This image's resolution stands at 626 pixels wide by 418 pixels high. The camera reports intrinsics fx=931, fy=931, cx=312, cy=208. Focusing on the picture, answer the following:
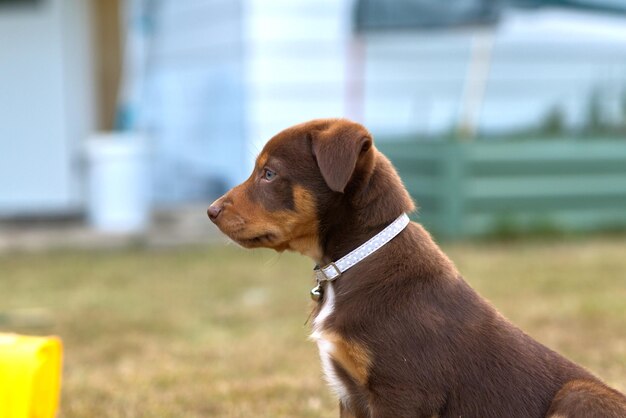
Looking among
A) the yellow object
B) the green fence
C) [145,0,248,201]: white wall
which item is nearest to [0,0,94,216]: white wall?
[145,0,248,201]: white wall

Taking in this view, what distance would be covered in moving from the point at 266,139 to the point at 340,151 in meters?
7.45

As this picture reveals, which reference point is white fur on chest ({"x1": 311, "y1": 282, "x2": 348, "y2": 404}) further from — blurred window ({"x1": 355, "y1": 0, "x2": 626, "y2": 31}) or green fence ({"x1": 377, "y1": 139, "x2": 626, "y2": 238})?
green fence ({"x1": 377, "y1": 139, "x2": 626, "y2": 238})

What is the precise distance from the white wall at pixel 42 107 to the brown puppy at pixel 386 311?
9.40m

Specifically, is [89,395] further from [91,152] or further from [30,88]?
[30,88]

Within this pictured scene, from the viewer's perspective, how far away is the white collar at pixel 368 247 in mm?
3359

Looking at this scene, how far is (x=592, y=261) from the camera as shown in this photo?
9367 mm

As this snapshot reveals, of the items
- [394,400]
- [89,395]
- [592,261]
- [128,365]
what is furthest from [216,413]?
[592,261]

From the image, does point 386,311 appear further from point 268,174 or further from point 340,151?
point 268,174

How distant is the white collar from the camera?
3359 mm

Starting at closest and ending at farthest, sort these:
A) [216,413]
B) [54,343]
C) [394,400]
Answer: [394,400], [54,343], [216,413]

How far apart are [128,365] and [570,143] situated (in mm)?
6937

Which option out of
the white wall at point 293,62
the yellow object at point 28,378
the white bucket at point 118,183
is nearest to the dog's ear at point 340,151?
the yellow object at point 28,378

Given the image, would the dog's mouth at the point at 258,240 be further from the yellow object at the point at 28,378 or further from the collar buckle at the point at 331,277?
the yellow object at the point at 28,378

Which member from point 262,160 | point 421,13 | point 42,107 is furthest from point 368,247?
point 42,107
